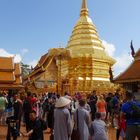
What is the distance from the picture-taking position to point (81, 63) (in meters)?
39.1

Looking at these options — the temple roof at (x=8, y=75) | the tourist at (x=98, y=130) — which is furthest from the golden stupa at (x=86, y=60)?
the tourist at (x=98, y=130)

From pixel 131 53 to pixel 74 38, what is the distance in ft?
70.8

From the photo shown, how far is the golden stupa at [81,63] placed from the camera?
3631cm

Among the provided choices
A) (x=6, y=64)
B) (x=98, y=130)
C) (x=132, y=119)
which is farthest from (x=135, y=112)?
(x=6, y=64)

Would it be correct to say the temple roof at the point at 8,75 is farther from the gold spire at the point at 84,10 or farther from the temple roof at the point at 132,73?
the gold spire at the point at 84,10

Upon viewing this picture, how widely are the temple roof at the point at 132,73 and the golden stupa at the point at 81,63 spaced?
1351 centimetres

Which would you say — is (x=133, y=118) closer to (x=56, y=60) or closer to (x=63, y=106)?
(x=63, y=106)

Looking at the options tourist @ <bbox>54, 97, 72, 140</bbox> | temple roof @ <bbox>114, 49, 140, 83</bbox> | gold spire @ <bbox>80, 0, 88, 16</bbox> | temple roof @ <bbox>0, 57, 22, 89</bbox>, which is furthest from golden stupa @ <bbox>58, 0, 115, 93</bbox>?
tourist @ <bbox>54, 97, 72, 140</bbox>

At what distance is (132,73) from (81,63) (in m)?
19.7

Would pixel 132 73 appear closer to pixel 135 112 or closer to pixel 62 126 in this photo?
pixel 135 112

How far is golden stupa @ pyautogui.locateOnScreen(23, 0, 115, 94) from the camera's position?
36.3 m

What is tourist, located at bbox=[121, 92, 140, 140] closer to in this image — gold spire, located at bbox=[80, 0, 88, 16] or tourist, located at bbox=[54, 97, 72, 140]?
tourist, located at bbox=[54, 97, 72, 140]

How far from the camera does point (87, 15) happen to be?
44.4 meters

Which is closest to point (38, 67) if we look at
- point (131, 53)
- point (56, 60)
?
point (56, 60)
